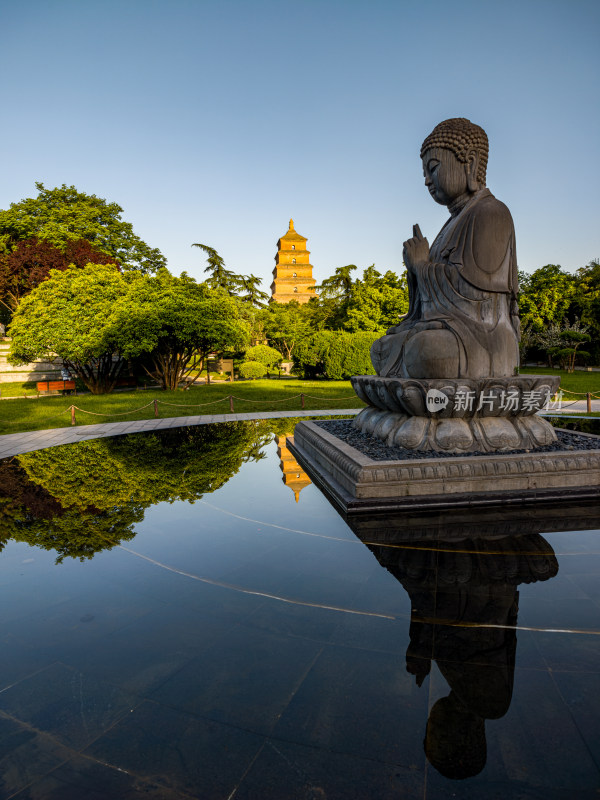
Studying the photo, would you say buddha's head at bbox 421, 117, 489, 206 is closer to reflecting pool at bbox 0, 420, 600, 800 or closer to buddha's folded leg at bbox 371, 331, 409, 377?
buddha's folded leg at bbox 371, 331, 409, 377

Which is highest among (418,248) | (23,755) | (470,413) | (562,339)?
(562,339)

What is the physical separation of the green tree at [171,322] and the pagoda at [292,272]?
34.2m

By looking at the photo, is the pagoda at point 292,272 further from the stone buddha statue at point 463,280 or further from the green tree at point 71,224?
the stone buddha statue at point 463,280

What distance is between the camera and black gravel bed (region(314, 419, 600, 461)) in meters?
4.73

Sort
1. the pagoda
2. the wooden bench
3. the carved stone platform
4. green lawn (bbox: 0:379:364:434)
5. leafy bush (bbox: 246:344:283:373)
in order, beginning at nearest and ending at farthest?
the carved stone platform
green lawn (bbox: 0:379:364:434)
the wooden bench
leafy bush (bbox: 246:344:283:373)
the pagoda

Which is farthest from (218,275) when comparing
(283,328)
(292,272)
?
(292,272)

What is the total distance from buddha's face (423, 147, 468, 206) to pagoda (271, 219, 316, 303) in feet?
156

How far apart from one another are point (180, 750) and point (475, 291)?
5018 millimetres

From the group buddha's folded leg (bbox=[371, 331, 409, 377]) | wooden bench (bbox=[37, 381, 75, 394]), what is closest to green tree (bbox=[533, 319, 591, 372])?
buddha's folded leg (bbox=[371, 331, 409, 377])

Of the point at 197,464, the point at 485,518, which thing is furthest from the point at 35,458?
the point at 485,518

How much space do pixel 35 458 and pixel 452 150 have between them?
282 inches

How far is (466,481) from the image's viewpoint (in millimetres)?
4328

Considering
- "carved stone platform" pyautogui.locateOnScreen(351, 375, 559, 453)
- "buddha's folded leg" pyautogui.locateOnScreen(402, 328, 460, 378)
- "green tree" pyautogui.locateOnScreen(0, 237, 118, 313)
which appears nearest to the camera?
"carved stone platform" pyautogui.locateOnScreen(351, 375, 559, 453)

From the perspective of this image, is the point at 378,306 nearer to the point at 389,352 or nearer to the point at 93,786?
the point at 389,352
